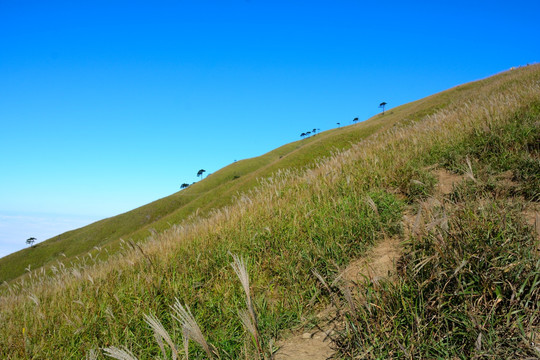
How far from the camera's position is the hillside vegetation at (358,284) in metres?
2.09

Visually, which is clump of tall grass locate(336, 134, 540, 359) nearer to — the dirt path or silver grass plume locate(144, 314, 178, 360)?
the dirt path

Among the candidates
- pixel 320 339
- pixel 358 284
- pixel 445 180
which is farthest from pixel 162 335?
pixel 445 180

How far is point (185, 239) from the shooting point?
5.35 metres

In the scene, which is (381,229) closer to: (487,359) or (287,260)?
(287,260)

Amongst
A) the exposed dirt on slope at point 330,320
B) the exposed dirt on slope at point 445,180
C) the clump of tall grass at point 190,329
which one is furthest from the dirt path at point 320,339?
the exposed dirt on slope at point 445,180

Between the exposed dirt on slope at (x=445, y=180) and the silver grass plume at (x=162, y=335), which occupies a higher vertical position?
the silver grass plume at (x=162, y=335)

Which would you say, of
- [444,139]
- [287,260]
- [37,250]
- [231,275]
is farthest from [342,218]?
[37,250]

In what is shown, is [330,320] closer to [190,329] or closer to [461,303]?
[461,303]

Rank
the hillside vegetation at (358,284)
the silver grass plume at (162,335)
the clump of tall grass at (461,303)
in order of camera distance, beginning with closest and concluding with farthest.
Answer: the silver grass plume at (162,335), the clump of tall grass at (461,303), the hillside vegetation at (358,284)

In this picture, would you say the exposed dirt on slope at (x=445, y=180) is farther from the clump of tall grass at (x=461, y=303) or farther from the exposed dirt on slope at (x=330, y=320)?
the clump of tall grass at (x=461, y=303)

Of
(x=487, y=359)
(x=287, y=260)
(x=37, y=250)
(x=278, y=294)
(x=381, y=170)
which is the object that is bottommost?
(x=487, y=359)

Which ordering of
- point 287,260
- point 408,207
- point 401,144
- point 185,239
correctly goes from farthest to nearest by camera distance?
point 401,144 → point 185,239 → point 408,207 → point 287,260

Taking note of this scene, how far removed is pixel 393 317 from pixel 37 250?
9840 centimetres

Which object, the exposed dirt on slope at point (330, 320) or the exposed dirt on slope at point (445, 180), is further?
the exposed dirt on slope at point (445, 180)
